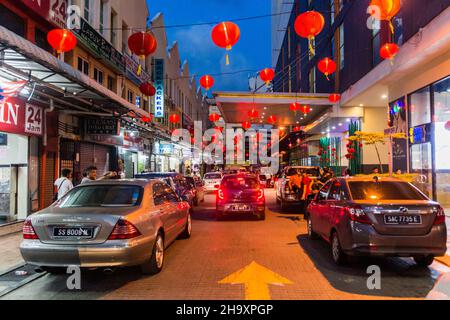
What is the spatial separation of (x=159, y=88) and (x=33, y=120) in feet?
53.4

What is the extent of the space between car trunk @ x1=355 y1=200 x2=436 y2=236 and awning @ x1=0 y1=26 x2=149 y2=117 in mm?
6984

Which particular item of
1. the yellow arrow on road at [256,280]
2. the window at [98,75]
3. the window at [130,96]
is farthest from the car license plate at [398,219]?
the window at [130,96]

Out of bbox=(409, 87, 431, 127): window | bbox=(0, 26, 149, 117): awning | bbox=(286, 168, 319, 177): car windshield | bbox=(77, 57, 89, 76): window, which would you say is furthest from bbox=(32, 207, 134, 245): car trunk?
bbox=(409, 87, 431, 127): window

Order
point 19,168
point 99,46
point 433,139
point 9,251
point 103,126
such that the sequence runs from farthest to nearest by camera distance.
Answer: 1. point 99,46
2. point 103,126
3. point 433,139
4. point 19,168
5. point 9,251

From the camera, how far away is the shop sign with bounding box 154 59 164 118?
26.4m

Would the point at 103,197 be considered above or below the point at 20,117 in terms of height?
below

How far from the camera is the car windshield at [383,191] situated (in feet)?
A: 21.0

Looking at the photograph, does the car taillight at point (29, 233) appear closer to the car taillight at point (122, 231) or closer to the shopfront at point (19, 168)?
the car taillight at point (122, 231)

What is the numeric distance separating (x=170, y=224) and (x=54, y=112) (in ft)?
24.4

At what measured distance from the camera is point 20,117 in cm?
1012

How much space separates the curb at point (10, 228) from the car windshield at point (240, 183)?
627 centimetres

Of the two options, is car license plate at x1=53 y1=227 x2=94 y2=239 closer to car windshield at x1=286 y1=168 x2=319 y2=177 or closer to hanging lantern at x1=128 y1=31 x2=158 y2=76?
hanging lantern at x1=128 y1=31 x2=158 y2=76

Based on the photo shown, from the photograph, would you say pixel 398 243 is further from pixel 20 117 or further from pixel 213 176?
pixel 213 176

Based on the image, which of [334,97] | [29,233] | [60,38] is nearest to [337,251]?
[29,233]
